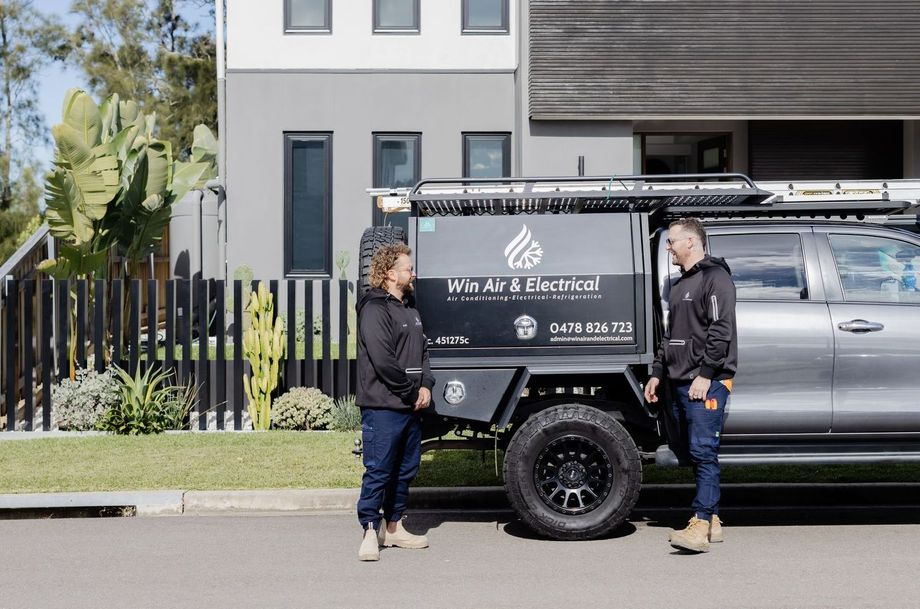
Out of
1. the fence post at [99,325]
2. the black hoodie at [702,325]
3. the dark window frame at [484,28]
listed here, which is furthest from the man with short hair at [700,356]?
the dark window frame at [484,28]

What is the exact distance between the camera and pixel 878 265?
7684mm

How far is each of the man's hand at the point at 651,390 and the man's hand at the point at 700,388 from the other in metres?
0.31

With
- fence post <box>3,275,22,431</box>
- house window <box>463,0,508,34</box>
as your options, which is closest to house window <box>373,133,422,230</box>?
house window <box>463,0,508,34</box>

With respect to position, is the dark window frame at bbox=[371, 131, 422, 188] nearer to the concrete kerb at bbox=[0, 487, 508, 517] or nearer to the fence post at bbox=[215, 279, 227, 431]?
the fence post at bbox=[215, 279, 227, 431]

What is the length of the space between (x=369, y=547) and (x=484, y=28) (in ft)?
39.8

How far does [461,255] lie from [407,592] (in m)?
2.40

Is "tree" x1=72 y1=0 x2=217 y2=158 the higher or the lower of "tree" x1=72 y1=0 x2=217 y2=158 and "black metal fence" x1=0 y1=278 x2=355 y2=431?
the higher

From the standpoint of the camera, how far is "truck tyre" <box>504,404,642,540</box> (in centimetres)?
724

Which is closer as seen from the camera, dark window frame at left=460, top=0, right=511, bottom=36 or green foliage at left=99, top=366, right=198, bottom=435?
green foliage at left=99, top=366, right=198, bottom=435

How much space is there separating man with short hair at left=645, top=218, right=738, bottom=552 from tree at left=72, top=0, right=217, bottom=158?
36.2m

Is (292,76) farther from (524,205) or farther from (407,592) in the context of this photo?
(407,592)

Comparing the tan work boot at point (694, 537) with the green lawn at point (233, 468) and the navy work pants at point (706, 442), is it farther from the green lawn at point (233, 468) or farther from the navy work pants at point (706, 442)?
the green lawn at point (233, 468)

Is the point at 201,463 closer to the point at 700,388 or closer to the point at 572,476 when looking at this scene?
the point at 572,476

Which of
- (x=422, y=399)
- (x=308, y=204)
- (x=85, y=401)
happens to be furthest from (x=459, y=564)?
(x=308, y=204)
